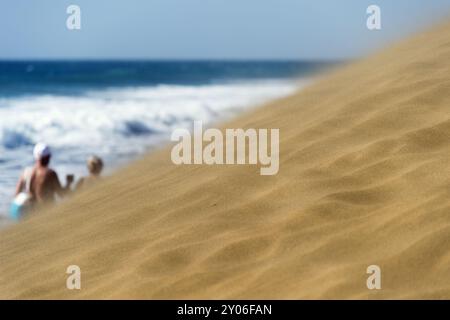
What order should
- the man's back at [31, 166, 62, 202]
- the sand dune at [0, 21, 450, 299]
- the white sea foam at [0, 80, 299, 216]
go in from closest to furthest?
the sand dune at [0, 21, 450, 299] → the man's back at [31, 166, 62, 202] → the white sea foam at [0, 80, 299, 216]

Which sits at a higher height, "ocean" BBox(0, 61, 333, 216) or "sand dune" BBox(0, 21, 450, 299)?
"ocean" BBox(0, 61, 333, 216)

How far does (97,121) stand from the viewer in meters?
17.5

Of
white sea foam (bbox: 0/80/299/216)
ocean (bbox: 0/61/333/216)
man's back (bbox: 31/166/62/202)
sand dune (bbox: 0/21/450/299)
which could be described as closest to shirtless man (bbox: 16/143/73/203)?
man's back (bbox: 31/166/62/202)

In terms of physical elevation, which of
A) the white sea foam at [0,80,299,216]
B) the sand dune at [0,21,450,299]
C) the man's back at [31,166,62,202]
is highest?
the white sea foam at [0,80,299,216]

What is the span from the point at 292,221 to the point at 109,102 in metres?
20.1

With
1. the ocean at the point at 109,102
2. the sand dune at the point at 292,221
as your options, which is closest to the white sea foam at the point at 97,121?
the ocean at the point at 109,102

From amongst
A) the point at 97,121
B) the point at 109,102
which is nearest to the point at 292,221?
the point at 97,121

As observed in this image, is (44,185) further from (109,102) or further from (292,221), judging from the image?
(109,102)

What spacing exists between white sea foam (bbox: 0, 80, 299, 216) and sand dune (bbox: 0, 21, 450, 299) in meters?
2.55

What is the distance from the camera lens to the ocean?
10625mm

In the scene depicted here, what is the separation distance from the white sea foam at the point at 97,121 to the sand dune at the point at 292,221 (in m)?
2.55

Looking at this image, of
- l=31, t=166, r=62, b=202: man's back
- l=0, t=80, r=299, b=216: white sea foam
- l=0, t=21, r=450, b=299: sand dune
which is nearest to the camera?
l=0, t=21, r=450, b=299: sand dune

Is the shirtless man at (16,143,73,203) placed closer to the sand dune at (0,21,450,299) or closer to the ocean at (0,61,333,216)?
the ocean at (0,61,333,216)

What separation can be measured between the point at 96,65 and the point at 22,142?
25760 mm
